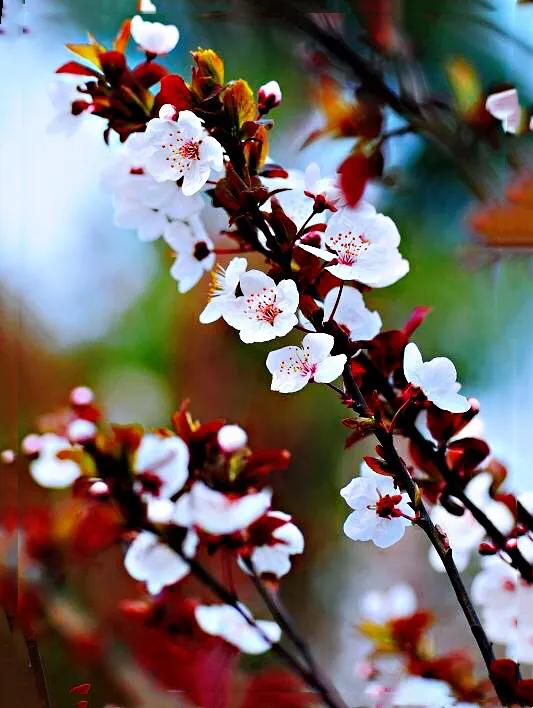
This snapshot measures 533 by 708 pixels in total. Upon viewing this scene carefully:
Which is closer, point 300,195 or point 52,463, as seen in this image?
point 300,195

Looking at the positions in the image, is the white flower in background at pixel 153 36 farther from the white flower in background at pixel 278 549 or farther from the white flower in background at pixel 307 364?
the white flower in background at pixel 278 549

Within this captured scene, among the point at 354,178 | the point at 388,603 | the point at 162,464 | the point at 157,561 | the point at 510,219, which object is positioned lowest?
the point at 388,603

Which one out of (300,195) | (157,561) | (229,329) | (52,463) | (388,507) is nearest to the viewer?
(388,507)

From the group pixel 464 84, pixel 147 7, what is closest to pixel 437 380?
Result: pixel 464 84

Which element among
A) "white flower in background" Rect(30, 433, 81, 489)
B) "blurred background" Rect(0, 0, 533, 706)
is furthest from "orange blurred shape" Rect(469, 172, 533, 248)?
"white flower in background" Rect(30, 433, 81, 489)

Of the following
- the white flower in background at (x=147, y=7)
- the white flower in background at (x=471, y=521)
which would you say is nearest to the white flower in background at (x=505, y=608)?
the white flower in background at (x=471, y=521)

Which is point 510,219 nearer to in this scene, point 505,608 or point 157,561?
point 505,608

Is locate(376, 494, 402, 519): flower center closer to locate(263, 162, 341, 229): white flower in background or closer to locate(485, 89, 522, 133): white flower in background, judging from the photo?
locate(263, 162, 341, 229): white flower in background
